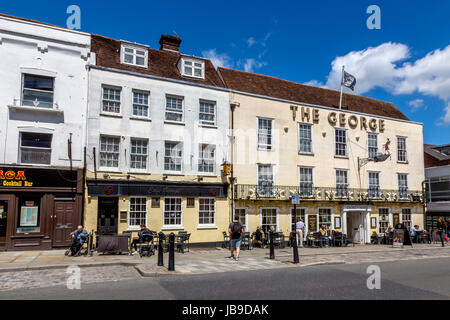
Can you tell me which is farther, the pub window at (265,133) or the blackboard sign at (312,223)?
the blackboard sign at (312,223)

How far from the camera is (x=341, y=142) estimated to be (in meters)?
24.9

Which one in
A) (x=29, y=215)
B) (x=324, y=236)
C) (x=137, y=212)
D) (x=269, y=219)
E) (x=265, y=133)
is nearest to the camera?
(x=29, y=215)

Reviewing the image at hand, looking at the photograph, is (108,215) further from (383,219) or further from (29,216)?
(383,219)

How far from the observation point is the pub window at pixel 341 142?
2478 centimetres

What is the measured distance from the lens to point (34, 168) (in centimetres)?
1642

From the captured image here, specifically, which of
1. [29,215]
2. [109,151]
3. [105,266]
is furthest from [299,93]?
[29,215]

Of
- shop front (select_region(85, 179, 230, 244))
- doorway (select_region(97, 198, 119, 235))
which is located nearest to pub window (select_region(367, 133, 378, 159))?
shop front (select_region(85, 179, 230, 244))

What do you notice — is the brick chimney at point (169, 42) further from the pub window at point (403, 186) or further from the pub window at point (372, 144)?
the pub window at point (403, 186)

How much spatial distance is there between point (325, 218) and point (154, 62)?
14631 millimetres

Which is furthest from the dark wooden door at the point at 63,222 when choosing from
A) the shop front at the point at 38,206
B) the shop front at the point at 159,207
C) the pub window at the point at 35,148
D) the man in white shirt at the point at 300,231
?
the man in white shirt at the point at 300,231

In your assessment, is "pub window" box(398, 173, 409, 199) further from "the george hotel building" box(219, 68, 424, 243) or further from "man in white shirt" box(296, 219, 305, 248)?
"man in white shirt" box(296, 219, 305, 248)

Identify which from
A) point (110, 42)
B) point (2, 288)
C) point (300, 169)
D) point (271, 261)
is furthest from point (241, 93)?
point (2, 288)

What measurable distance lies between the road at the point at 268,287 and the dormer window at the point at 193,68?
13546 mm
